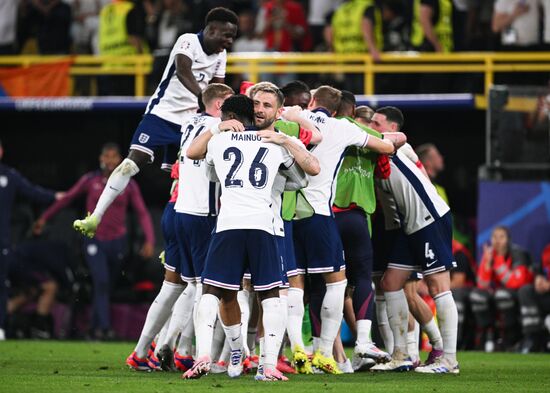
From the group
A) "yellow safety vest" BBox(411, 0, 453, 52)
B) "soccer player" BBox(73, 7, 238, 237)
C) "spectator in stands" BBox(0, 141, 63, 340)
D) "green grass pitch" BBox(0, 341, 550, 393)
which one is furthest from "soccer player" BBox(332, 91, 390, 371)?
"yellow safety vest" BBox(411, 0, 453, 52)

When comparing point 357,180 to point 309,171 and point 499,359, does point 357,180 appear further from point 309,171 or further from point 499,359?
point 499,359

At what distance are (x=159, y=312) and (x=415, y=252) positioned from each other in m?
2.19

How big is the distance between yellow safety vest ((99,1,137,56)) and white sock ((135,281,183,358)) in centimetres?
875

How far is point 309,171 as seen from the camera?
970 centimetres

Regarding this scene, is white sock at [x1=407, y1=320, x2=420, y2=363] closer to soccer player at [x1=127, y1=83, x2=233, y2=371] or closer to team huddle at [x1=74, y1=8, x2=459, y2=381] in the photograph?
team huddle at [x1=74, y1=8, x2=459, y2=381]

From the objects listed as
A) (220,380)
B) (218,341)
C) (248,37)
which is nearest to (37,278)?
(248,37)

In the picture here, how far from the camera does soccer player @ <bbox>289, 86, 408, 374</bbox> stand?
10664 millimetres

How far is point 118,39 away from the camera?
19359 mm

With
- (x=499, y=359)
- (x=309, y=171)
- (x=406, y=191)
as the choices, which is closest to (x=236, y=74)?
(x=499, y=359)

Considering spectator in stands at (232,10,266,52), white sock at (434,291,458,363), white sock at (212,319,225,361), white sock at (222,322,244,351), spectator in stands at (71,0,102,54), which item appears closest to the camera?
white sock at (222,322,244,351)

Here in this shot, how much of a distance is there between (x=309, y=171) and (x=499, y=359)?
16.5 feet

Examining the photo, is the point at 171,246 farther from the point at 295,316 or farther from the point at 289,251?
the point at 295,316

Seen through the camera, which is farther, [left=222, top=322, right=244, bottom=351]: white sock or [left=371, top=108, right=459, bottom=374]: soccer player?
[left=371, top=108, right=459, bottom=374]: soccer player

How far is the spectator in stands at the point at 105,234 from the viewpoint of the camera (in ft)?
55.4
